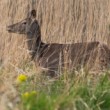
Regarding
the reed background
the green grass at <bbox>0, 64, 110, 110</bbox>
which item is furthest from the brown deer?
the green grass at <bbox>0, 64, 110, 110</bbox>

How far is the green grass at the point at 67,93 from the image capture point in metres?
5.58

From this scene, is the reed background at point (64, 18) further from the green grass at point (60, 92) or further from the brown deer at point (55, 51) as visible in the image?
the green grass at point (60, 92)

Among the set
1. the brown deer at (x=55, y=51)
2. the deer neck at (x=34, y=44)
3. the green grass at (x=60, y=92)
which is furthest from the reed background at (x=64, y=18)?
the green grass at (x=60, y=92)

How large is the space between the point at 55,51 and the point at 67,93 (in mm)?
4384

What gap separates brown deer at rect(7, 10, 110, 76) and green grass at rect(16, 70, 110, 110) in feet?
6.09

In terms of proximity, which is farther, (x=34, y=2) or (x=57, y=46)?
(x=34, y=2)

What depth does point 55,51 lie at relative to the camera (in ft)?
34.6

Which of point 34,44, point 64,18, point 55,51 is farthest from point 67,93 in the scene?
point 64,18

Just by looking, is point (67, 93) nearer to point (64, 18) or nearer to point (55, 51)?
point (55, 51)

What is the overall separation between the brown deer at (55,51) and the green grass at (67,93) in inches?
73.1

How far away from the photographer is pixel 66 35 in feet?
39.9

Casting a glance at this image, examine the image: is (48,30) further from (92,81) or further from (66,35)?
(92,81)

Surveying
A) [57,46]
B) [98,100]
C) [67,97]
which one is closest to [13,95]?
[67,97]

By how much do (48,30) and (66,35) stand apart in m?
0.45
